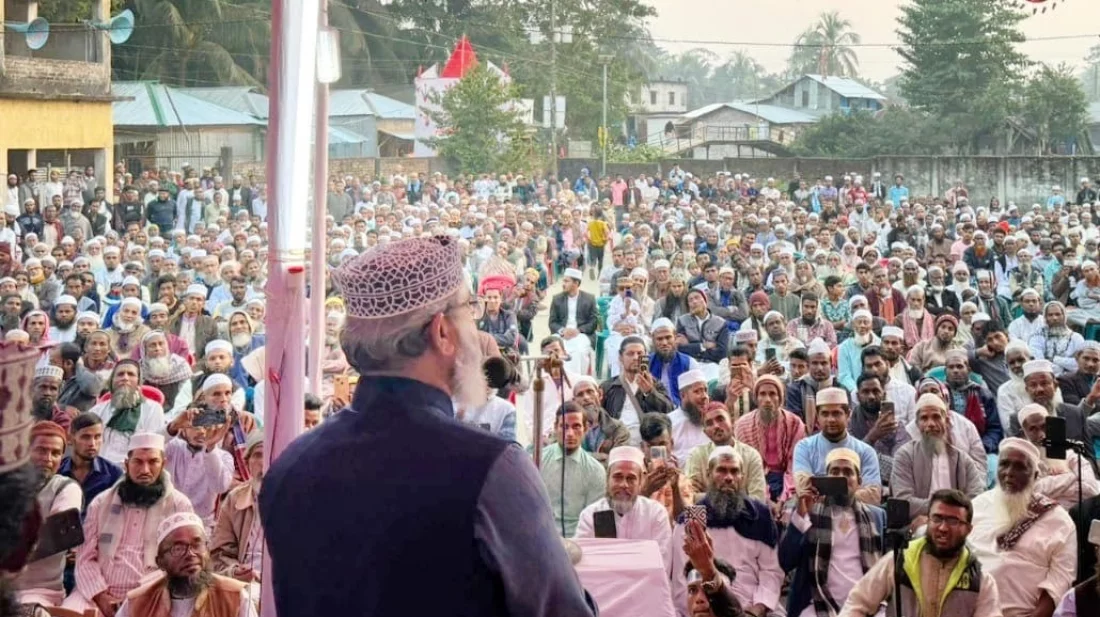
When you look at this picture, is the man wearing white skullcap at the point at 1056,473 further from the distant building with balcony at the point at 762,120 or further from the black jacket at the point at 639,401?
the distant building with balcony at the point at 762,120

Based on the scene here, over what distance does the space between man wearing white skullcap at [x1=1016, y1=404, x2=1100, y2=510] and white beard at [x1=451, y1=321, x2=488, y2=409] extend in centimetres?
449

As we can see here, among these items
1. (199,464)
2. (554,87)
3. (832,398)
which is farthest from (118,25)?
(832,398)

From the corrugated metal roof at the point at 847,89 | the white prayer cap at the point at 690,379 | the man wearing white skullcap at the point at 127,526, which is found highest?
the corrugated metal roof at the point at 847,89

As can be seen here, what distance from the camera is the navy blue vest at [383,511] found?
1.82 metres

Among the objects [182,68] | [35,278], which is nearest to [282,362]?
[35,278]

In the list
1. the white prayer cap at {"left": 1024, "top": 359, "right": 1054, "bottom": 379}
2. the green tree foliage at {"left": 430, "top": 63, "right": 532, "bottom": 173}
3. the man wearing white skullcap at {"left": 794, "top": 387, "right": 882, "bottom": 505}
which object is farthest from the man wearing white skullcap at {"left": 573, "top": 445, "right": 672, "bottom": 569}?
the green tree foliage at {"left": 430, "top": 63, "right": 532, "bottom": 173}

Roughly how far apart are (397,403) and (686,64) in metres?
97.7

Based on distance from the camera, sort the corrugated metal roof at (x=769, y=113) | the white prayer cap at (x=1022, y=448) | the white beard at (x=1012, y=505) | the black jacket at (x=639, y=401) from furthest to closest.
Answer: the corrugated metal roof at (x=769, y=113)
the black jacket at (x=639, y=401)
the white prayer cap at (x=1022, y=448)
the white beard at (x=1012, y=505)

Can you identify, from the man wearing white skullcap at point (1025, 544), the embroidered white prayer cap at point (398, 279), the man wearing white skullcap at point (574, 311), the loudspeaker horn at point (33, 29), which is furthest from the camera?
the loudspeaker horn at point (33, 29)

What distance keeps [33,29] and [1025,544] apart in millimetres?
17853

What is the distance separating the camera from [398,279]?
201cm

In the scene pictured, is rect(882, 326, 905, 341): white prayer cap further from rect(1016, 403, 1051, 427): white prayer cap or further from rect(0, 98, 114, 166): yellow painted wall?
rect(0, 98, 114, 166): yellow painted wall

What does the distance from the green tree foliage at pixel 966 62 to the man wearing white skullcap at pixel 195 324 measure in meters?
28.8

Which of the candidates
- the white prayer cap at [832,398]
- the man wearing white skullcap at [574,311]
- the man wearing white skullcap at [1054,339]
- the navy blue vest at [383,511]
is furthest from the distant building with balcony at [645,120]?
the navy blue vest at [383,511]
